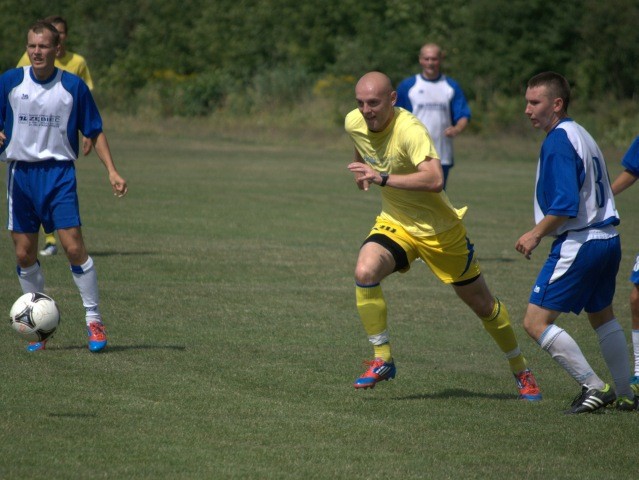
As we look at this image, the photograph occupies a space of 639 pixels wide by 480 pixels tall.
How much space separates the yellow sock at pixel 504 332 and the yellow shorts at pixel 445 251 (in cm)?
Result: 31

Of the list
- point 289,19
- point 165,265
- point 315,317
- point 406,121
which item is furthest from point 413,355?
point 289,19

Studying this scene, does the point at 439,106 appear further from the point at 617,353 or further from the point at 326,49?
the point at 326,49

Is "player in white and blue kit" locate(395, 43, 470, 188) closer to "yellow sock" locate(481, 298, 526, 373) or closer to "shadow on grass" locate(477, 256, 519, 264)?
"shadow on grass" locate(477, 256, 519, 264)

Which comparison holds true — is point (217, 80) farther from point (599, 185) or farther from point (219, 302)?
point (599, 185)

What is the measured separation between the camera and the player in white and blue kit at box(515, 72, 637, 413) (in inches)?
264

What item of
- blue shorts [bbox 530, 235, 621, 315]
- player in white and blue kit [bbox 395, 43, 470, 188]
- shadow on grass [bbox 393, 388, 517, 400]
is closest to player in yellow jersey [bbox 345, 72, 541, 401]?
shadow on grass [bbox 393, 388, 517, 400]

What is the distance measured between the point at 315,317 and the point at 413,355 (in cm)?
160

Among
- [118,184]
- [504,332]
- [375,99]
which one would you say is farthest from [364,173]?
[118,184]

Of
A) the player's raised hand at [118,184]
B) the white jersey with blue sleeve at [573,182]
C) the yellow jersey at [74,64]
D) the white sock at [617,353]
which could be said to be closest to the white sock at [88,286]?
the player's raised hand at [118,184]

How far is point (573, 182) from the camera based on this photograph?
6.65 m

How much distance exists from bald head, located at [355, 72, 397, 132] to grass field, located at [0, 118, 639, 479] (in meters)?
1.81

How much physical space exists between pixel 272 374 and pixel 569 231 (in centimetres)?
237

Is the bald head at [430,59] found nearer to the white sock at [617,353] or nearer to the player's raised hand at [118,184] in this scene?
the player's raised hand at [118,184]

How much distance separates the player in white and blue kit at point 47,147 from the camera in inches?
333
